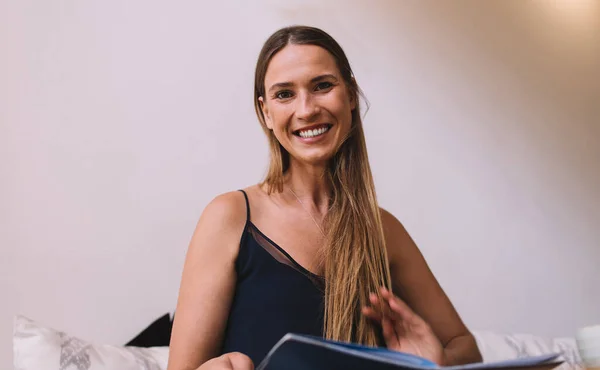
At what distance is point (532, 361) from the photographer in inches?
31.6

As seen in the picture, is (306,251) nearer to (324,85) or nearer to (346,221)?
(346,221)

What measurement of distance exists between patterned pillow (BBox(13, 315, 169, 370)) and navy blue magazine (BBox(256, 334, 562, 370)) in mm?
781

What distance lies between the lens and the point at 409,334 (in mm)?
1274

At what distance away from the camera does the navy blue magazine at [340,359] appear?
2.36ft

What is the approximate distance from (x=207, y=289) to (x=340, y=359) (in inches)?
24.7

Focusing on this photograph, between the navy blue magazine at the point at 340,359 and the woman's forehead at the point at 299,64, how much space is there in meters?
0.75

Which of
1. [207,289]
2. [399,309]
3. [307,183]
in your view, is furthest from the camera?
[307,183]

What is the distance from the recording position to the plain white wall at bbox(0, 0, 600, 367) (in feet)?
6.14

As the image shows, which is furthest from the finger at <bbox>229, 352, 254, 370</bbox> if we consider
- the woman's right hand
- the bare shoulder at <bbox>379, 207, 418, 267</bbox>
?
the bare shoulder at <bbox>379, 207, 418, 267</bbox>

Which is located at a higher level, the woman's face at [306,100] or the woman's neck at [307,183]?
the woman's face at [306,100]

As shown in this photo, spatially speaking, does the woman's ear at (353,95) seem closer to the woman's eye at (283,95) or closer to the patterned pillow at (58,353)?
the woman's eye at (283,95)

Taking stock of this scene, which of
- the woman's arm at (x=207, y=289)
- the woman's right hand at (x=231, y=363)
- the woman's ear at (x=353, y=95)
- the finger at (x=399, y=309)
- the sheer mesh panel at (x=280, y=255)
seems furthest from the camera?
the woman's ear at (x=353, y=95)

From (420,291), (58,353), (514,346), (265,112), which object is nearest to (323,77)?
(265,112)

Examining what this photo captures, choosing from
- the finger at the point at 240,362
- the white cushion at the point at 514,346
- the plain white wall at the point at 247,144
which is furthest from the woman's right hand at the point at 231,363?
the white cushion at the point at 514,346
